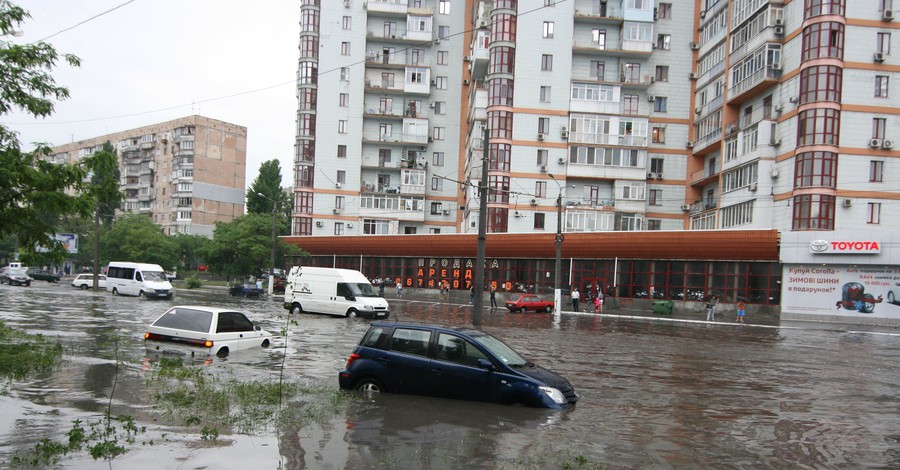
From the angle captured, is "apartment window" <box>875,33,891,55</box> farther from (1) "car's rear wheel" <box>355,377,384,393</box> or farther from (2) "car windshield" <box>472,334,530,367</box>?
(1) "car's rear wheel" <box>355,377,384,393</box>

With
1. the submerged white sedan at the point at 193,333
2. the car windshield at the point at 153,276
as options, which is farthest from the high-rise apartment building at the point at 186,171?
the submerged white sedan at the point at 193,333

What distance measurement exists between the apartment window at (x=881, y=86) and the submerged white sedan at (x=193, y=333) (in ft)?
151

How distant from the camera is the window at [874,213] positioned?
141ft

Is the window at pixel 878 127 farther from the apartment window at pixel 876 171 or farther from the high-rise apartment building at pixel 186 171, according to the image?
the high-rise apartment building at pixel 186 171

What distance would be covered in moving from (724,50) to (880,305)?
81.7 feet

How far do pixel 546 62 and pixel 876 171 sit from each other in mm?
27973

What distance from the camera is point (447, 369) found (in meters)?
10.6

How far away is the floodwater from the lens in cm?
764

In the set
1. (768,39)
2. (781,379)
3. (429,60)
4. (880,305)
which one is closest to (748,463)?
(781,379)

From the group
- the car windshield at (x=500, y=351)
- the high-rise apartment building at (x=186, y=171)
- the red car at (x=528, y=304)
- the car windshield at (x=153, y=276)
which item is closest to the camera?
the car windshield at (x=500, y=351)

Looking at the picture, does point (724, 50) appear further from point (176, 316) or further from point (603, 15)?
point (176, 316)

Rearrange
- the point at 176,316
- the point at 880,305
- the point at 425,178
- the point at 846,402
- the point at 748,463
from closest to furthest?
the point at 748,463 < the point at 846,402 < the point at 176,316 < the point at 880,305 < the point at 425,178

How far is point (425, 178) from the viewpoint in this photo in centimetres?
6944

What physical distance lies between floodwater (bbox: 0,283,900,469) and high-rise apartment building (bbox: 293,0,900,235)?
65.5 ft
